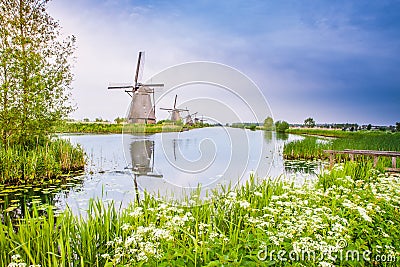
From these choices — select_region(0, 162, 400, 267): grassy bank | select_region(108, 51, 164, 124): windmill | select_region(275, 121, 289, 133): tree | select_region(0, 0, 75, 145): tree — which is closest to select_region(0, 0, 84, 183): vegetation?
select_region(0, 0, 75, 145): tree

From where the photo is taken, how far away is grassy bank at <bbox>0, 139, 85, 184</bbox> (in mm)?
7754

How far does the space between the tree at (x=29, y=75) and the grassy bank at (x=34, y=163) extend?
2.30ft

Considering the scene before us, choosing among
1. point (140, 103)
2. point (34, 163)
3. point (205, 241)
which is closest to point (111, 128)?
point (140, 103)

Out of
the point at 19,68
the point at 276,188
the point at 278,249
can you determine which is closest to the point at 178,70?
the point at 276,188

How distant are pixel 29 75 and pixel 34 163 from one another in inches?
126

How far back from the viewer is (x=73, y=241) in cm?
281

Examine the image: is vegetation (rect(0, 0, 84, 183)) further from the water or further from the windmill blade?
the windmill blade

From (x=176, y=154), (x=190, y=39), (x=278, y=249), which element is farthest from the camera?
(x=190, y=39)

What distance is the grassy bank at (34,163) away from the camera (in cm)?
775

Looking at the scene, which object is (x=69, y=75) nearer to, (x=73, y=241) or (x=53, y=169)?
(x=53, y=169)

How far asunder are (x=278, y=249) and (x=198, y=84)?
3.57m

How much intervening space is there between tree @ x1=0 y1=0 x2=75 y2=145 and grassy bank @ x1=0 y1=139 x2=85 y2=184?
702 mm

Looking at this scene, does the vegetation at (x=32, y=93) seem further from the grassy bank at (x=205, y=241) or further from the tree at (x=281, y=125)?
the tree at (x=281, y=125)

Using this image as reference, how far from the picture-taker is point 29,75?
943cm
